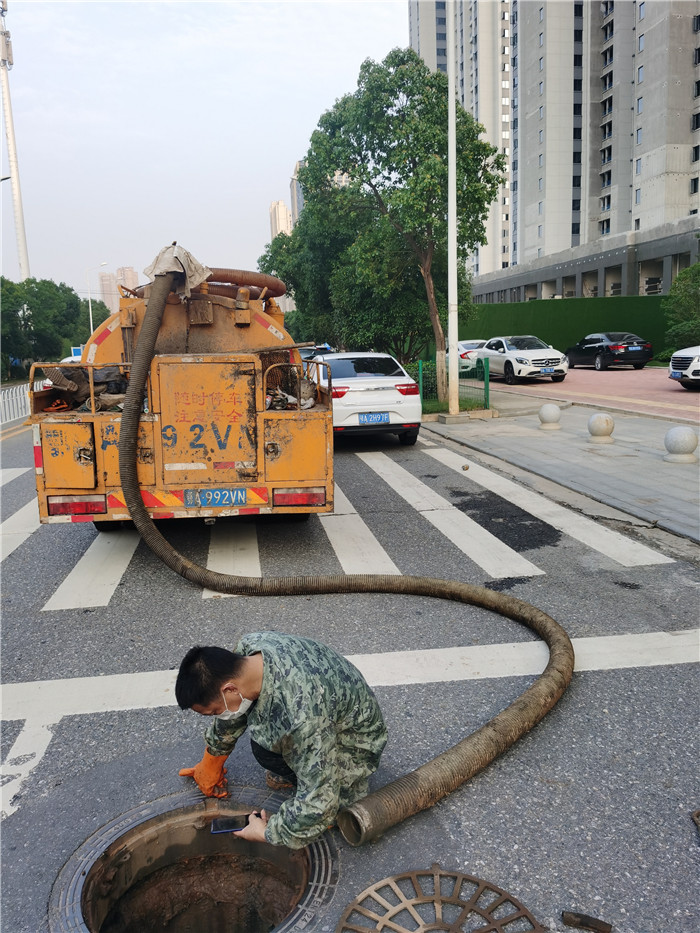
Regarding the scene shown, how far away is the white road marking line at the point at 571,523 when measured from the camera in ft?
21.9

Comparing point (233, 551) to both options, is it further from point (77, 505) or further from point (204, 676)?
point (204, 676)

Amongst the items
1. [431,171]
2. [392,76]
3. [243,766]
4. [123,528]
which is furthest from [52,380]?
[392,76]

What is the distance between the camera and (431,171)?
17.3m

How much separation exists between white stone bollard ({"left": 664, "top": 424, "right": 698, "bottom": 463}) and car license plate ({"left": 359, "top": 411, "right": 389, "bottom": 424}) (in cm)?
431

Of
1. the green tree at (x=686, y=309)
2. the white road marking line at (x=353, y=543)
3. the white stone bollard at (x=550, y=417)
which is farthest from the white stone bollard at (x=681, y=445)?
the green tree at (x=686, y=309)

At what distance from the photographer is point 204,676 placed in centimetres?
261

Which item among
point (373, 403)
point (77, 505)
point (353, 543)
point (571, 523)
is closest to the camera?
point (77, 505)

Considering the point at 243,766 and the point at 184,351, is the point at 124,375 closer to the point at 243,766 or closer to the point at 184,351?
the point at 184,351

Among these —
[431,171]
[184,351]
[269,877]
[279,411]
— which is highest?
[431,171]

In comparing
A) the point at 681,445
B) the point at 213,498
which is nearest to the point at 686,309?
the point at 681,445

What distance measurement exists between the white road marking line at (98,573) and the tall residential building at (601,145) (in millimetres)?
41800

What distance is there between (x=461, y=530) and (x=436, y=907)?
5.18 meters

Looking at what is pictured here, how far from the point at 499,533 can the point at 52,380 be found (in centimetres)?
448

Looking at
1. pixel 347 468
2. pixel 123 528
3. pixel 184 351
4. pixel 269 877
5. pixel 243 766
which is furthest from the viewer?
pixel 347 468
